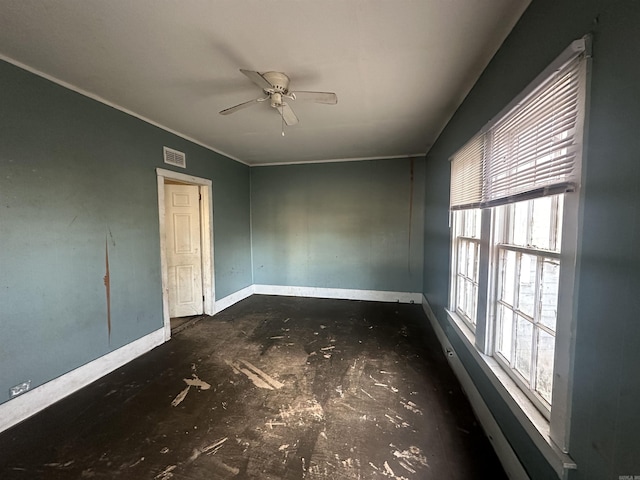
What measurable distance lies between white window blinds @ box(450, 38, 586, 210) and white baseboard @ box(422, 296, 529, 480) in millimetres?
1387

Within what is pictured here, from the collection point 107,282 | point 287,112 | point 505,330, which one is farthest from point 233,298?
point 505,330

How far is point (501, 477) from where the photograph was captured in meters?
1.41

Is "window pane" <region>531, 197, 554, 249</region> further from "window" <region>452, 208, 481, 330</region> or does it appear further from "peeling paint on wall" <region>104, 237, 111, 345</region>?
"peeling paint on wall" <region>104, 237, 111, 345</region>

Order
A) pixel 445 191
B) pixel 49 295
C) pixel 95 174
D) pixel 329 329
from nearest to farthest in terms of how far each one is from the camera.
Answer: pixel 49 295 < pixel 95 174 < pixel 445 191 < pixel 329 329

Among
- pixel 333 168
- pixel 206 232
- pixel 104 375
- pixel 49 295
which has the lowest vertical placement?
pixel 104 375

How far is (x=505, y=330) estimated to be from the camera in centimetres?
169

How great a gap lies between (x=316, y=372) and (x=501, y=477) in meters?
1.48

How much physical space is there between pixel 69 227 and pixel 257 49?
2155 millimetres

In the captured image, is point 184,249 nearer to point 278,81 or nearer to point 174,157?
point 174,157

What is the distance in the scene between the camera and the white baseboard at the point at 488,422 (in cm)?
136

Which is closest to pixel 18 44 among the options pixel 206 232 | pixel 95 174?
pixel 95 174

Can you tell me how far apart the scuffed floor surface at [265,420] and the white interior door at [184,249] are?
1.09 meters

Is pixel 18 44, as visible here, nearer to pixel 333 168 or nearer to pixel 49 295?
pixel 49 295

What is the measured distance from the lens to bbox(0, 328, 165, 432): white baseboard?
5.97 feet
